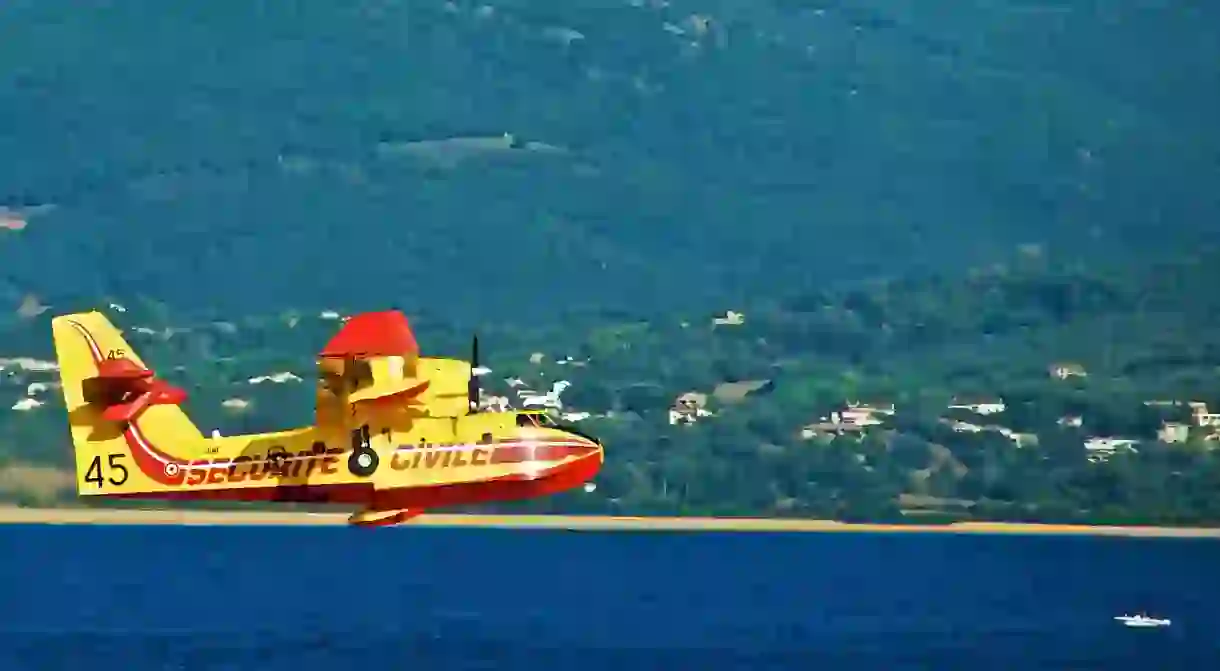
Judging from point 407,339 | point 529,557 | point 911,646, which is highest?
point 407,339

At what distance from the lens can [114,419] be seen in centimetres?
4794

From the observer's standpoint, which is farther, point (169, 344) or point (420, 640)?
point (169, 344)

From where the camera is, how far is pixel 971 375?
198875 millimetres

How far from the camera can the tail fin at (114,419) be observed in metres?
47.9

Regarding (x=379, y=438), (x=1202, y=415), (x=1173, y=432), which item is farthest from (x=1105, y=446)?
(x=379, y=438)

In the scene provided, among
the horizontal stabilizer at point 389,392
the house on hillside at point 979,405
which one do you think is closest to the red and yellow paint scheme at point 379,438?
the horizontal stabilizer at point 389,392

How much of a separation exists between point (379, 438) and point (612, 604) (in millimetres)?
58679

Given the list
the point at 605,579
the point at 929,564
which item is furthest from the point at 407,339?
the point at 929,564

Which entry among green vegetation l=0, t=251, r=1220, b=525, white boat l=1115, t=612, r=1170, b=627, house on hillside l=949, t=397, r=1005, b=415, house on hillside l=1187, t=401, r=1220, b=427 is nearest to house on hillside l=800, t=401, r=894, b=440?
green vegetation l=0, t=251, r=1220, b=525

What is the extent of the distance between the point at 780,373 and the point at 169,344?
194 ft

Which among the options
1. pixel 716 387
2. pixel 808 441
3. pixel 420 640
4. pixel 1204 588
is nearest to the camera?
pixel 420 640

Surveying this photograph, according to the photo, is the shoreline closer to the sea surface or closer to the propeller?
the sea surface

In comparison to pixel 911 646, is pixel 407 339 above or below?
above

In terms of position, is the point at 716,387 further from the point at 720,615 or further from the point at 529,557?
the point at 720,615
